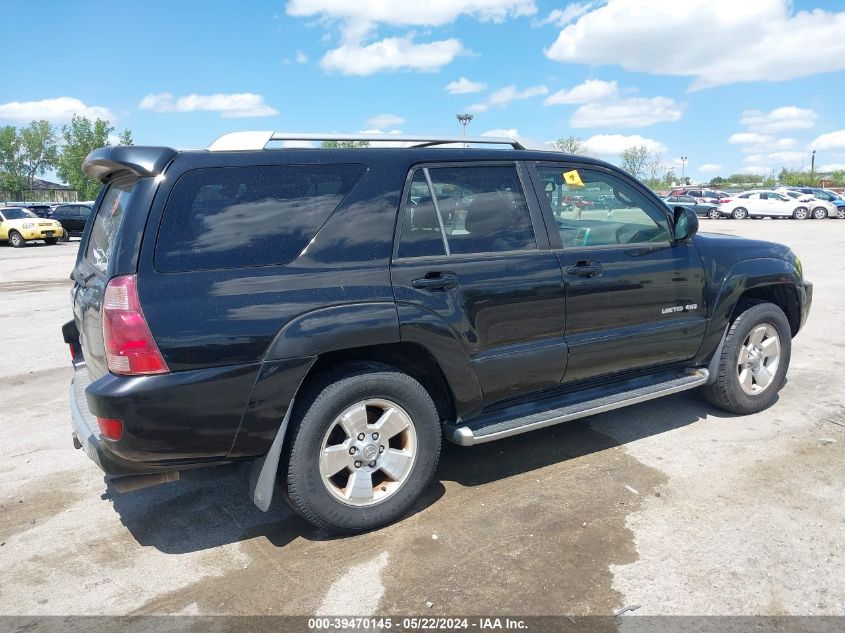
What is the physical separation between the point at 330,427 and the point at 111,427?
939 mm

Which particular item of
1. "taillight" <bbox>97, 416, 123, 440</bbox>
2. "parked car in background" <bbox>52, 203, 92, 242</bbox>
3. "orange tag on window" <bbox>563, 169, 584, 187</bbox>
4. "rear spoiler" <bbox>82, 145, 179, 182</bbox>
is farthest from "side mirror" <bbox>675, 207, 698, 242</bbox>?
"parked car in background" <bbox>52, 203, 92, 242</bbox>

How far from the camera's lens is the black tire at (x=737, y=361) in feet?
15.0

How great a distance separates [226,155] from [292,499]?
64.2 inches

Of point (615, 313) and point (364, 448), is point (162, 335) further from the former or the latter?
point (615, 313)

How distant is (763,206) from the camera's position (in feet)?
116

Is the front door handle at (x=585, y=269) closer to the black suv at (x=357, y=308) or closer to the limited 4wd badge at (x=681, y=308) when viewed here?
the black suv at (x=357, y=308)

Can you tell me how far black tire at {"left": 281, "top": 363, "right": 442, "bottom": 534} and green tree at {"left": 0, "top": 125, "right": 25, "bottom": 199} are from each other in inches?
3824

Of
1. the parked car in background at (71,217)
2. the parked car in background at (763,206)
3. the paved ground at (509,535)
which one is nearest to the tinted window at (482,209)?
the paved ground at (509,535)

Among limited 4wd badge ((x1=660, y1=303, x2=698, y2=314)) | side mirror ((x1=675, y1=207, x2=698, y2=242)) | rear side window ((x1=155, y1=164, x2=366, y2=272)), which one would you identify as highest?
rear side window ((x1=155, y1=164, x2=366, y2=272))

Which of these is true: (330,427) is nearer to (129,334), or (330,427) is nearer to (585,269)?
(129,334)

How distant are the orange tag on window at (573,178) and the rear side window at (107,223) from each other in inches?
96.1

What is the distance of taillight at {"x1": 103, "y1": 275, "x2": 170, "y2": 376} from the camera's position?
270cm

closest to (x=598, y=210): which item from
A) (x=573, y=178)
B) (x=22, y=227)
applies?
(x=573, y=178)

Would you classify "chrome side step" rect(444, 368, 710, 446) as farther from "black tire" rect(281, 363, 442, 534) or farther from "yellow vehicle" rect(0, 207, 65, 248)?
"yellow vehicle" rect(0, 207, 65, 248)
